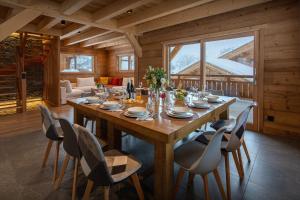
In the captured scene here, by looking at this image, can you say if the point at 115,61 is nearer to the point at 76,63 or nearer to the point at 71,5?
the point at 76,63

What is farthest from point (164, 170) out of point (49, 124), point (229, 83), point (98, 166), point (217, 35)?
point (229, 83)

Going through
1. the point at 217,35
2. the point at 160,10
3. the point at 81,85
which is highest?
the point at 160,10

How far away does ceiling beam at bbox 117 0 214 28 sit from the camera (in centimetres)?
326

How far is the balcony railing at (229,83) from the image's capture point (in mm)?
5230

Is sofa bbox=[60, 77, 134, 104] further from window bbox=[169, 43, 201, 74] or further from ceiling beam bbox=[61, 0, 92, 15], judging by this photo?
ceiling beam bbox=[61, 0, 92, 15]

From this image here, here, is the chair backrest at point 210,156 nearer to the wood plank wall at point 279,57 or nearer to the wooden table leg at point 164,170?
the wooden table leg at point 164,170

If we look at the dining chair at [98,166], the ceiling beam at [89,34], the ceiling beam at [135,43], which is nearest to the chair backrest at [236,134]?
the dining chair at [98,166]

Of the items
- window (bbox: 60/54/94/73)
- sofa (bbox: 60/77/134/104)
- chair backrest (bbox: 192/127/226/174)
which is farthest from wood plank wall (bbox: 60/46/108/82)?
chair backrest (bbox: 192/127/226/174)

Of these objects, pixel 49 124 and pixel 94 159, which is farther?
pixel 49 124

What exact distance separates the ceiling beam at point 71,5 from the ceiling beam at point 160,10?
1286mm

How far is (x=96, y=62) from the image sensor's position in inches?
381

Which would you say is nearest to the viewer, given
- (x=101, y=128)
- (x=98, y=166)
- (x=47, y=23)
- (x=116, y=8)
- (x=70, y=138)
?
(x=98, y=166)

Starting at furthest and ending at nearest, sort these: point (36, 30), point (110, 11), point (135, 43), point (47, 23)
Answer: point (135, 43) → point (36, 30) → point (47, 23) → point (110, 11)

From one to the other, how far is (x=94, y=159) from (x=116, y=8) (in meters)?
3.13
